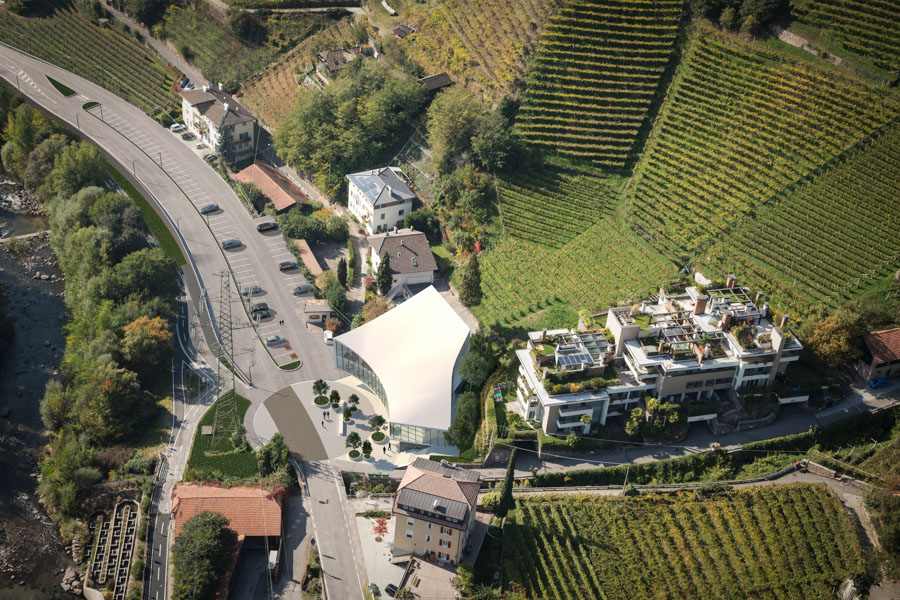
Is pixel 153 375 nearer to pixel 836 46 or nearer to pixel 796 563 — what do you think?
pixel 796 563

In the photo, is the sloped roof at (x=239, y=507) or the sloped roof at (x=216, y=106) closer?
the sloped roof at (x=239, y=507)

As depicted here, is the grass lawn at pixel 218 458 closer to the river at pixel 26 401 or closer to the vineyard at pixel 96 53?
the river at pixel 26 401

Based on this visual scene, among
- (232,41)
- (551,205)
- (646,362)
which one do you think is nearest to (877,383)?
(646,362)

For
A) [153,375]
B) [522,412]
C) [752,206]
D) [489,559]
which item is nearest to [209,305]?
[153,375]

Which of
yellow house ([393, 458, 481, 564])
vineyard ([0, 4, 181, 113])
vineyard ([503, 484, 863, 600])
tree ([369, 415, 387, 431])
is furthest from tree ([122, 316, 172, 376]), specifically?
vineyard ([0, 4, 181, 113])

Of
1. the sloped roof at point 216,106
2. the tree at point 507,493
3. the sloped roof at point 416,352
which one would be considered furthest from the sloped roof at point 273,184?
the tree at point 507,493
